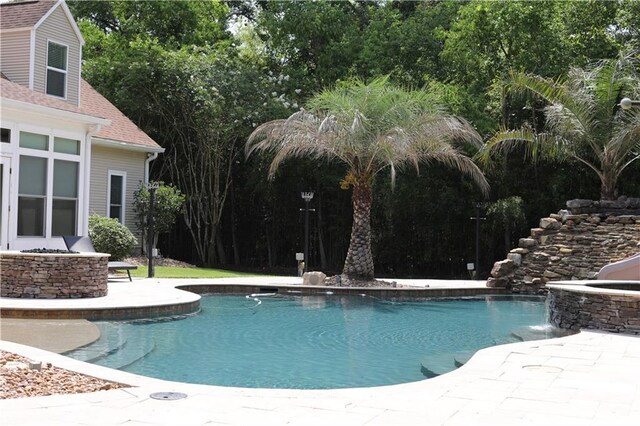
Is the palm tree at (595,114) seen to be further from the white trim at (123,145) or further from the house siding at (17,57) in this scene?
the house siding at (17,57)

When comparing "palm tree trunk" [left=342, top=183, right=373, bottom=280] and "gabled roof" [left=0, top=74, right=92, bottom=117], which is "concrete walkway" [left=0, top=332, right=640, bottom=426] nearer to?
"gabled roof" [left=0, top=74, right=92, bottom=117]

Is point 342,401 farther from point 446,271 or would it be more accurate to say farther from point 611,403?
point 446,271

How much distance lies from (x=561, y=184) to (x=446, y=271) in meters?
4.12

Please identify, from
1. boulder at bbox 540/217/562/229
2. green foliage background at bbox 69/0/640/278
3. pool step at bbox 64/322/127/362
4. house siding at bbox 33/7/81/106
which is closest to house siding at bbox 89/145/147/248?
green foliage background at bbox 69/0/640/278

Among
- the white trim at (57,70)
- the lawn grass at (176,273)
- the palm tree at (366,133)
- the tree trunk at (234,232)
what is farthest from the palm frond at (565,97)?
the white trim at (57,70)

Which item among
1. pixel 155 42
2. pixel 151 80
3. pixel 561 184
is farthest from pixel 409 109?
pixel 155 42

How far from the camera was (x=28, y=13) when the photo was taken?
50.8ft

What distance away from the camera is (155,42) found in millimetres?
23125

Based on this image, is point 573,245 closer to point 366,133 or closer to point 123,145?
point 366,133

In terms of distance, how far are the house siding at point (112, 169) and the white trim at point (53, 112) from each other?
14.6ft

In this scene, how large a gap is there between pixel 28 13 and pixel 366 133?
7927mm

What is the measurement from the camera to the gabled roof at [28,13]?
15102 mm

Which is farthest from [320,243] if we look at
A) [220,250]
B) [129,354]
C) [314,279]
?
[129,354]

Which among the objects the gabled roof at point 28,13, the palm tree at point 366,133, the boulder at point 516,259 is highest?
the gabled roof at point 28,13
